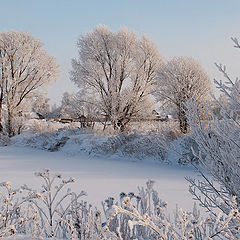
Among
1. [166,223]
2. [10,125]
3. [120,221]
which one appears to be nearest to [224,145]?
[120,221]

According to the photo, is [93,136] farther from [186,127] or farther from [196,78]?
[196,78]

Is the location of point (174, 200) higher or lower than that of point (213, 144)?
lower

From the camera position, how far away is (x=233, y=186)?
6.81ft

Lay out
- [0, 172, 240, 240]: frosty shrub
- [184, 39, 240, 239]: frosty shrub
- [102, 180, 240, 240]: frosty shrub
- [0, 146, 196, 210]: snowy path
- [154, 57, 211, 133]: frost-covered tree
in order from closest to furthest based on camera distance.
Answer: [102, 180, 240, 240]: frosty shrub < [0, 172, 240, 240]: frosty shrub < [184, 39, 240, 239]: frosty shrub < [0, 146, 196, 210]: snowy path < [154, 57, 211, 133]: frost-covered tree

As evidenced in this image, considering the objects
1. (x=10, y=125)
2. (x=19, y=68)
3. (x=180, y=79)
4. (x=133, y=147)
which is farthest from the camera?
(x=19, y=68)

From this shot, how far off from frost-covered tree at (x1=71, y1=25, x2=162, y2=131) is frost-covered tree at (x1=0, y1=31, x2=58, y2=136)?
4.07 meters

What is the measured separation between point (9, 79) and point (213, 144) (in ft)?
62.2

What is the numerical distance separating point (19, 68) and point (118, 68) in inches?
301

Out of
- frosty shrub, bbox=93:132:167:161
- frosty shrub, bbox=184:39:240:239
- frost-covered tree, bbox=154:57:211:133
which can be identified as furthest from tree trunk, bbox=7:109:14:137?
frosty shrub, bbox=184:39:240:239

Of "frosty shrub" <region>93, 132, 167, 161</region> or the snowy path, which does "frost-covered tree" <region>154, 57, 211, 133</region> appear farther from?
the snowy path

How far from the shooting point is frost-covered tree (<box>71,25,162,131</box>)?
16.5 m

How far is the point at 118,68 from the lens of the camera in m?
16.5

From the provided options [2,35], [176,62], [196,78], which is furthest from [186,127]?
[2,35]

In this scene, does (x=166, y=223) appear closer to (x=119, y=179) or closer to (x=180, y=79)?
(x=119, y=179)
